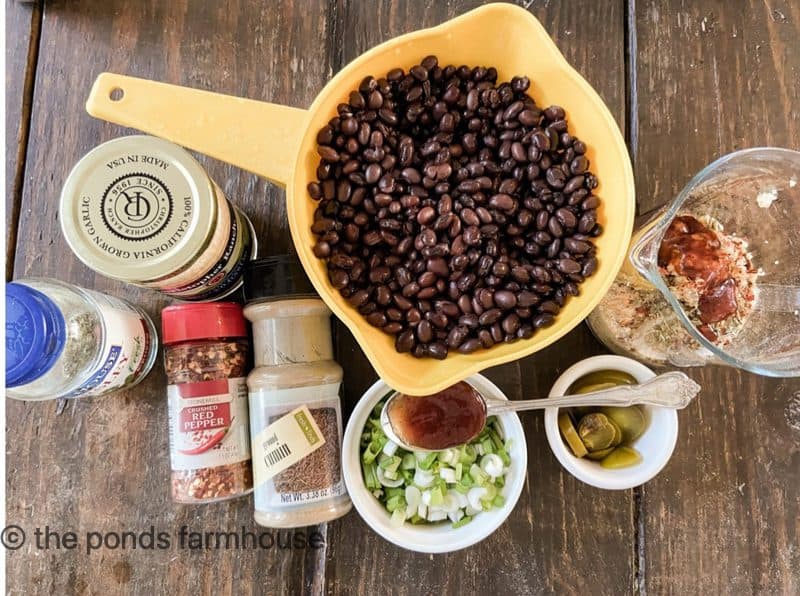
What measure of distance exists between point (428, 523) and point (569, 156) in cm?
53

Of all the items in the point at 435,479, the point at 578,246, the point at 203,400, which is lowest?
the point at 435,479

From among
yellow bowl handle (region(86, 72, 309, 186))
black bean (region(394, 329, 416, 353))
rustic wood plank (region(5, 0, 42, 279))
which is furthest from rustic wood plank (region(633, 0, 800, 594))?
rustic wood plank (region(5, 0, 42, 279))

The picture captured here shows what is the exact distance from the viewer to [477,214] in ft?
2.50

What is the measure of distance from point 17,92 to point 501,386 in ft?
2.87

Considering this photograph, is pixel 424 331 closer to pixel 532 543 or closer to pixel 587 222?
pixel 587 222

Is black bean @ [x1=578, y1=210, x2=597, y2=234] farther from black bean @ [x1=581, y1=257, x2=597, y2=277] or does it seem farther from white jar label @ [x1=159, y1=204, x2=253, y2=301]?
white jar label @ [x1=159, y1=204, x2=253, y2=301]

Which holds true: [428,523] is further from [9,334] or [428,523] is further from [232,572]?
[9,334]

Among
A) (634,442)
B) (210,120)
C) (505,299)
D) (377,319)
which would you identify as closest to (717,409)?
(634,442)

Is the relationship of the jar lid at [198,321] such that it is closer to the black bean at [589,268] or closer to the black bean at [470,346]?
the black bean at [470,346]

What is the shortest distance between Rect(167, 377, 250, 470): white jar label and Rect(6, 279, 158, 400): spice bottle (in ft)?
0.27

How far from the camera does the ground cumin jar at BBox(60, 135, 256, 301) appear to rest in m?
0.72

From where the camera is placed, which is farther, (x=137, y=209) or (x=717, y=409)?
(x=717, y=409)

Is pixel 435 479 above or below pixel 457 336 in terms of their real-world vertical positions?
below

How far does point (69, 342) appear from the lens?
77cm
